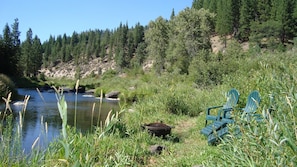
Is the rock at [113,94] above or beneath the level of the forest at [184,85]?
beneath

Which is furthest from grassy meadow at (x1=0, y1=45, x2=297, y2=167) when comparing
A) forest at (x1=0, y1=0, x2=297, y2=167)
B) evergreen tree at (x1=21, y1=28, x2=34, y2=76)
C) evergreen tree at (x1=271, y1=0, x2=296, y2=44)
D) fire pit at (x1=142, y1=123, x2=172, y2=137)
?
evergreen tree at (x1=21, y1=28, x2=34, y2=76)

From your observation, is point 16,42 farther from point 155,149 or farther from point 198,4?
point 155,149

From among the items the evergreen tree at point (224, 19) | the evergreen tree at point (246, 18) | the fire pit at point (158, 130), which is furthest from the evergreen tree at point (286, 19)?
the fire pit at point (158, 130)

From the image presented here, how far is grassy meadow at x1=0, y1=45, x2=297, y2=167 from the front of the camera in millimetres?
2071

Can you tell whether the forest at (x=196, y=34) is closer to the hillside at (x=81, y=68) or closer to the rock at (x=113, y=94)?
the rock at (x=113, y=94)

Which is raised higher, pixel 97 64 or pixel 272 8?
pixel 272 8

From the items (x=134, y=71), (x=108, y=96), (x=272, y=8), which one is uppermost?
(x=272, y=8)

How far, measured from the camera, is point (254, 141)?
89.0 inches

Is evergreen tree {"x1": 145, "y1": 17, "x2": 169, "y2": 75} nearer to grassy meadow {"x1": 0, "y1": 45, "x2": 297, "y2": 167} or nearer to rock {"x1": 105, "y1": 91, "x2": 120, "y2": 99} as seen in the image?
rock {"x1": 105, "y1": 91, "x2": 120, "y2": 99}

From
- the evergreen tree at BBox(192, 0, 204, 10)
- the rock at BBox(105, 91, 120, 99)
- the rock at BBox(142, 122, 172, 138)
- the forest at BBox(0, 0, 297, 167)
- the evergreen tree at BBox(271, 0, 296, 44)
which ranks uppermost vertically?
the evergreen tree at BBox(192, 0, 204, 10)

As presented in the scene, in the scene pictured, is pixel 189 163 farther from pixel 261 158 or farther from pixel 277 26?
pixel 277 26

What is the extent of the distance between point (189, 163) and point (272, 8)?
54520 millimetres

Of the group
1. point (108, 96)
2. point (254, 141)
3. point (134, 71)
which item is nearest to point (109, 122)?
point (254, 141)

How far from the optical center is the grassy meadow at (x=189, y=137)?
2071mm
